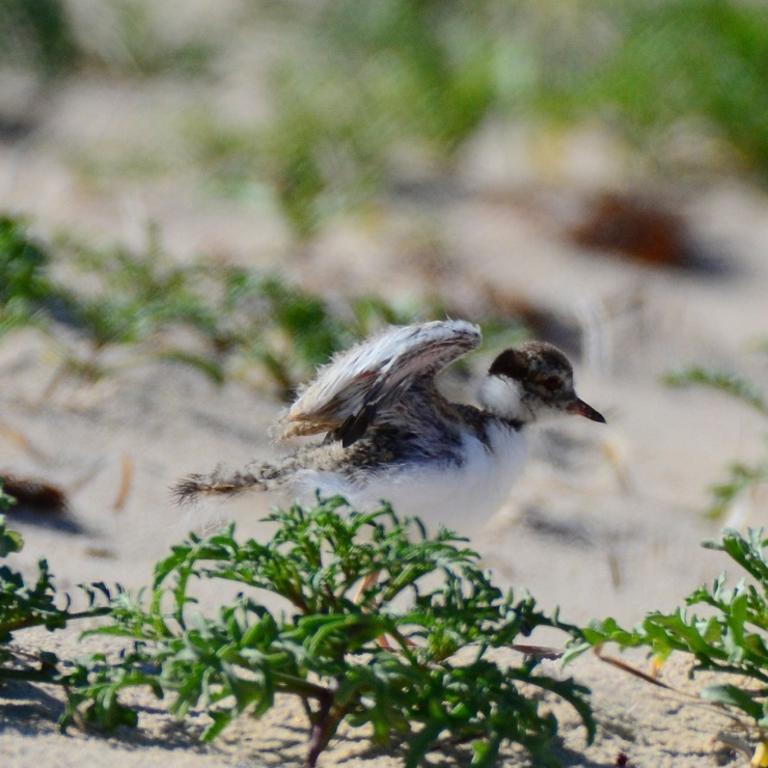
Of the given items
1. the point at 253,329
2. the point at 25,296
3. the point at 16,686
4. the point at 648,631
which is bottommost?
the point at 16,686

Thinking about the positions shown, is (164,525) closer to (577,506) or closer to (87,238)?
(577,506)

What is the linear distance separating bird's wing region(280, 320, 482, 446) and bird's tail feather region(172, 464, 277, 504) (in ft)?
0.69

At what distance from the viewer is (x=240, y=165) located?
8.09 metres

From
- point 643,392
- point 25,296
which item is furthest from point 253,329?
point 643,392

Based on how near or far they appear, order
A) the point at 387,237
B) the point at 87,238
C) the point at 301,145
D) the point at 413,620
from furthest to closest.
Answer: the point at 301,145 → the point at 387,237 → the point at 87,238 → the point at 413,620

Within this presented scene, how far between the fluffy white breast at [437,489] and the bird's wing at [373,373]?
0.13 metres

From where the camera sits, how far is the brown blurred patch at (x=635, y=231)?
7824 millimetres

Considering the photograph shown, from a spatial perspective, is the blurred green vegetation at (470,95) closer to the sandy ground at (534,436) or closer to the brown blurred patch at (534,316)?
the sandy ground at (534,436)

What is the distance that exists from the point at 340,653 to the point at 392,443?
1235mm

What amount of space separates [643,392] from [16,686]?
159 inches

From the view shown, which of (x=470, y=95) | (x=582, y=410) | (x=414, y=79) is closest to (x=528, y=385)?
(x=582, y=410)

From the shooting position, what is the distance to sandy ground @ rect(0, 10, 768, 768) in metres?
3.35

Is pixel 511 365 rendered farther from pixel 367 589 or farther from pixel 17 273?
pixel 367 589

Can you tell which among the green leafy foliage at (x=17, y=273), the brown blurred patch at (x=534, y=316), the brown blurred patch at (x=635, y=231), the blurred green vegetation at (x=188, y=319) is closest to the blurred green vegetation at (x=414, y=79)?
the brown blurred patch at (x=635, y=231)
